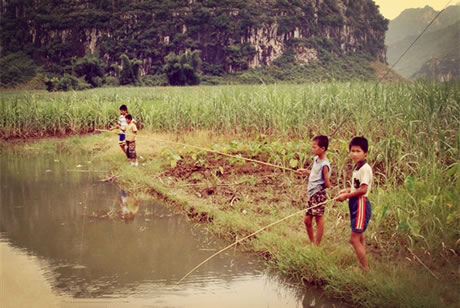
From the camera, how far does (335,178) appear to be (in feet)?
20.6

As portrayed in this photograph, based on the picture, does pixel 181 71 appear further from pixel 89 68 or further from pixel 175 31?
pixel 175 31

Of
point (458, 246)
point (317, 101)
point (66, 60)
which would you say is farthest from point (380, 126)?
point (66, 60)

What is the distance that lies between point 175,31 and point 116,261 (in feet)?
222

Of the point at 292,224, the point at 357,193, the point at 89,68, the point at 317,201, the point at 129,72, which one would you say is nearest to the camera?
the point at 357,193

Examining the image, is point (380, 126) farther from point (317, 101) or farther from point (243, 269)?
point (243, 269)

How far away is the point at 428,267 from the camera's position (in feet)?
12.2

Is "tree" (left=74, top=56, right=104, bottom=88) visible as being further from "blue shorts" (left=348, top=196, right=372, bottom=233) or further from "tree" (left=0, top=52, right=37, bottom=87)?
"blue shorts" (left=348, top=196, right=372, bottom=233)

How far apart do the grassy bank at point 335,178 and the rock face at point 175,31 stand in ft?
183

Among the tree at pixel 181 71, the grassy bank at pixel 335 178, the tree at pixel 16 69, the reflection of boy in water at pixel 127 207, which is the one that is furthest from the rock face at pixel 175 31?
the reflection of boy in water at pixel 127 207

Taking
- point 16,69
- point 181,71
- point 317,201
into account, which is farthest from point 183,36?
point 317,201

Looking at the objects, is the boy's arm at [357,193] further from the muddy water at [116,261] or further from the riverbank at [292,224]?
the muddy water at [116,261]

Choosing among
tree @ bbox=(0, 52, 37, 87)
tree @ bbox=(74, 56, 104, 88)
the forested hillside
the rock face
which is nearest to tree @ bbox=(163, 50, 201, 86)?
the forested hillside

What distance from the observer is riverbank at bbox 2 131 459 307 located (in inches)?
131

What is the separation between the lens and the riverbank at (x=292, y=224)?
131 inches
